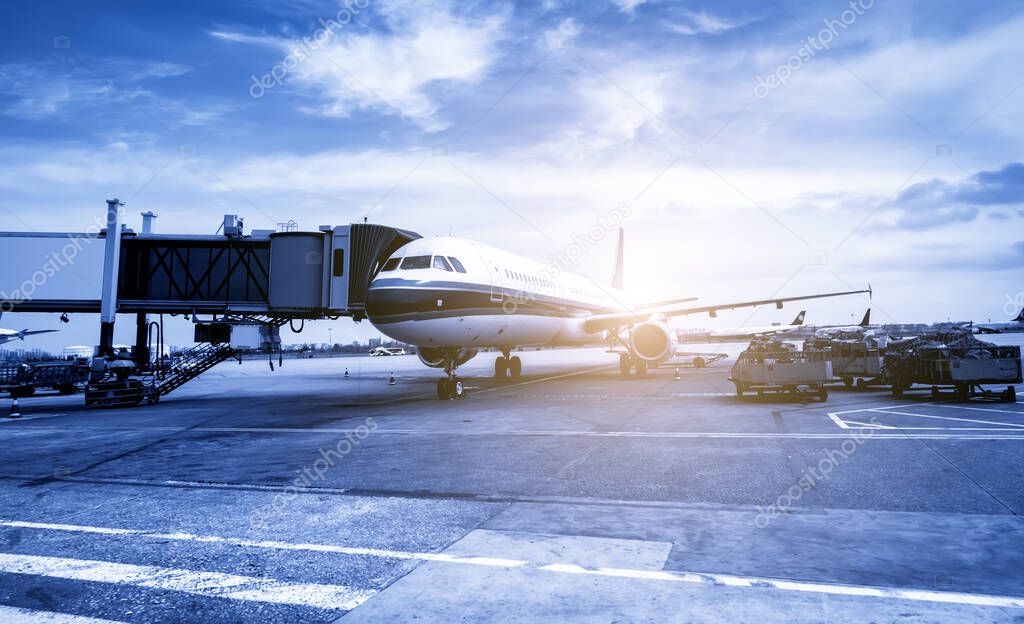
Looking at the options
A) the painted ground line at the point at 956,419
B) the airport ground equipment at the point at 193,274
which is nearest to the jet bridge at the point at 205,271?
the airport ground equipment at the point at 193,274

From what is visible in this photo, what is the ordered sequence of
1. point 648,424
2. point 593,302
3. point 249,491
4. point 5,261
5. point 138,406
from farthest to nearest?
point 593,302 → point 5,261 → point 138,406 → point 648,424 → point 249,491

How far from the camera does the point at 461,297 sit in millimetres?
19219

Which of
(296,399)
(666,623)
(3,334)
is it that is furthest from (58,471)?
(3,334)

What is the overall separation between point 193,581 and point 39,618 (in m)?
0.94

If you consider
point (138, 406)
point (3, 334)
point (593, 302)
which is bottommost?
point (138, 406)

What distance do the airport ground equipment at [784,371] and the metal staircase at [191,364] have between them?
20946 millimetres

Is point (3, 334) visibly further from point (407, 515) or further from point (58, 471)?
point (407, 515)

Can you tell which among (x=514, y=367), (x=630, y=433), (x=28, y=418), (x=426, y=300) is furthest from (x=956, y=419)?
(x=28, y=418)

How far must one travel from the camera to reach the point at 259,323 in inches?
1276

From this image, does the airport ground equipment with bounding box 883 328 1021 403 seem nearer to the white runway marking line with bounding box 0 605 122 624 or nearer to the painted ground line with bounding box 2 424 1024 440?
Result: the painted ground line with bounding box 2 424 1024 440

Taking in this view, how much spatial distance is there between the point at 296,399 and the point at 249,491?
1599 cm

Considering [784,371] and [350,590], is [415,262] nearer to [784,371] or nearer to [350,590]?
[784,371]

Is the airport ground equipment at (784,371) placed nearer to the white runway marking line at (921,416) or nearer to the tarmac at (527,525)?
the white runway marking line at (921,416)

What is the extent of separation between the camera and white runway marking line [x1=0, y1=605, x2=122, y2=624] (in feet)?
13.0
